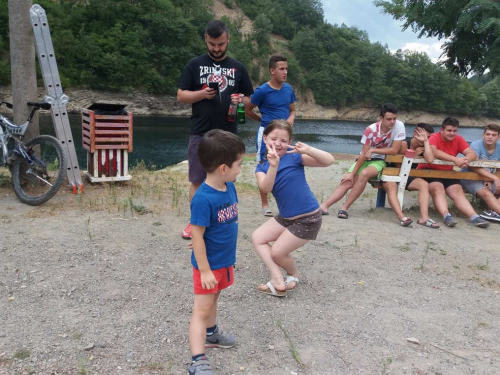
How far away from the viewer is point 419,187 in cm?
627

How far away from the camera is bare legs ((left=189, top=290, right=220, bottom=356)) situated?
2385 millimetres

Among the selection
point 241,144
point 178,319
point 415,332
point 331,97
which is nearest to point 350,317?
point 415,332

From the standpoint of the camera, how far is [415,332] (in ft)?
10.1

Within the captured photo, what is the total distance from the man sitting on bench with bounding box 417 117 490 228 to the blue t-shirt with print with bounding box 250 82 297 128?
2245mm

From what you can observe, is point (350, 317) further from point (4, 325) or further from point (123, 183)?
point (123, 183)

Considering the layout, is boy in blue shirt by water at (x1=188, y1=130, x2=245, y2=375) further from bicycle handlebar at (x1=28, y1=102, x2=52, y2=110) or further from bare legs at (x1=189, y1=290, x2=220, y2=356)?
bicycle handlebar at (x1=28, y1=102, x2=52, y2=110)

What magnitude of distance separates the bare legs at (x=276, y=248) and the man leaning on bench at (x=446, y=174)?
2979 mm

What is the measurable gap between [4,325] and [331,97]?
287 ft

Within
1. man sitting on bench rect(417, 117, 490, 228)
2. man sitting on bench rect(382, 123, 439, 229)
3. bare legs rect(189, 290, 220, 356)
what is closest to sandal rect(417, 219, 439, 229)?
man sitting on bench rect(382, 123, 439, 229)

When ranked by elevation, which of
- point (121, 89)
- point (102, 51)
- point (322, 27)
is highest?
point (322, 27)

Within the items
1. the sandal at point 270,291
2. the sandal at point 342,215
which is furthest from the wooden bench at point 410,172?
the sandal at point 270,291

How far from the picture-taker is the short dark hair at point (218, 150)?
236cm

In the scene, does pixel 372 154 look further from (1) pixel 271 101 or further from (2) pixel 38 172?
(2) pixel 38 172

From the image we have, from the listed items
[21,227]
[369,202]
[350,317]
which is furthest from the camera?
[369,202]
